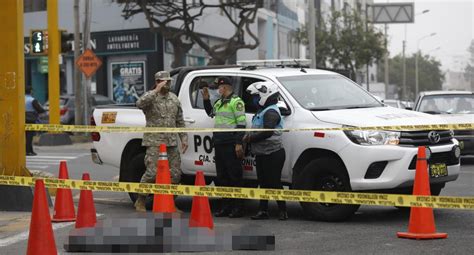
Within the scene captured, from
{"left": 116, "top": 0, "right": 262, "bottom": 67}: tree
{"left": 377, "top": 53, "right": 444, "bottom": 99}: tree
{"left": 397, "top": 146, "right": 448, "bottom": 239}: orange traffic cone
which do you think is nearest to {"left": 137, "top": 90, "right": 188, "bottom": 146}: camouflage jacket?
{"left": 397, "top": 146, "right": 448, "bottom": 239}: orange traffic cone

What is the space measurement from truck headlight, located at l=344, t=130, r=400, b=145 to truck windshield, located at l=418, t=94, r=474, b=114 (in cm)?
774

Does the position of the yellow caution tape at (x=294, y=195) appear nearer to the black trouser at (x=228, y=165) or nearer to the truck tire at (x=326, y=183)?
the truck tire at (x=326, y=183)

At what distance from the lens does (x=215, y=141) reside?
360 inches

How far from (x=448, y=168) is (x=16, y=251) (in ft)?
15.9

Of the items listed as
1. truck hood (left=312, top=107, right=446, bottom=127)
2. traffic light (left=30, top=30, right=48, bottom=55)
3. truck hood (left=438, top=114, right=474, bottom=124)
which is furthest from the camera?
traffic light (left=30, top=30, right=48, bottom=55)

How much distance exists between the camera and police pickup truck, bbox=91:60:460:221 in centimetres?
830

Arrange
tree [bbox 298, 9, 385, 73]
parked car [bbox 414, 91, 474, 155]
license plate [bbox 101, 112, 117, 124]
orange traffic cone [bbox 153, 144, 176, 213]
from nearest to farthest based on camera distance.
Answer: orange traffic cone [bbox 153, 144, 176, 213], license plate [bbox 101, 112, 117, 124], parked car [bbox 414, 91, 474, 155], tree [bbox 298, 9, 385, 73]

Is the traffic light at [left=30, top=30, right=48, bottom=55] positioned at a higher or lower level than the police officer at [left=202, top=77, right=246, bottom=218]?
higher

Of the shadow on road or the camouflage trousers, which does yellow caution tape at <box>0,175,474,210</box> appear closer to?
the camouflage trousers

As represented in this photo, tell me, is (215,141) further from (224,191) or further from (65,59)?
(65,59)

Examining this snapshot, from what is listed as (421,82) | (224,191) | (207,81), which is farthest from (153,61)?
(421,82)

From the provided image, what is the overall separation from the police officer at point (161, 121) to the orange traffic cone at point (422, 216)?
3.14 metres

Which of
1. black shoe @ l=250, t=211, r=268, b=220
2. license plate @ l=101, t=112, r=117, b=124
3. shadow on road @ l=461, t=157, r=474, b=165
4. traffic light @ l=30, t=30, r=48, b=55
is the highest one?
traffic light @ l=30, t=30, r=48, b=55

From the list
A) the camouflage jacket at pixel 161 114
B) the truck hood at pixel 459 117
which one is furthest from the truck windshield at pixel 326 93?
the truck hood at pixel 459 117
